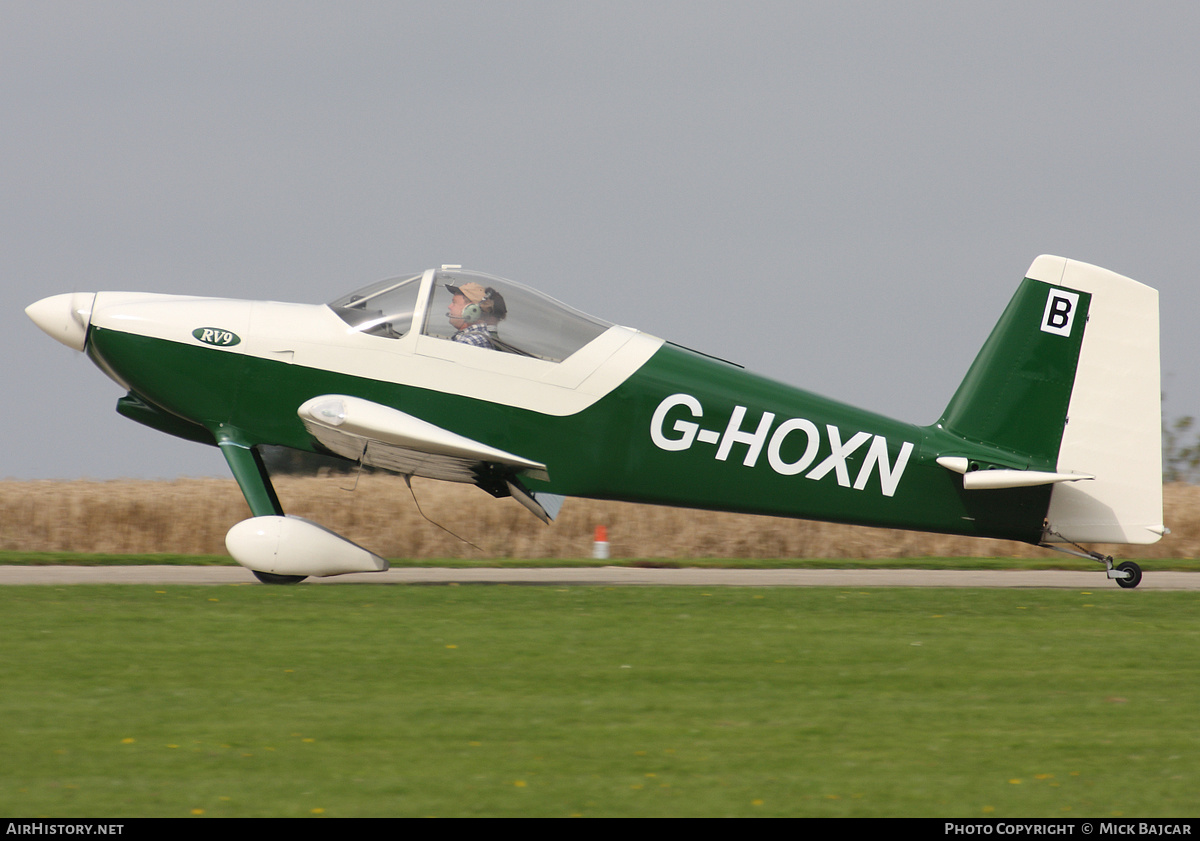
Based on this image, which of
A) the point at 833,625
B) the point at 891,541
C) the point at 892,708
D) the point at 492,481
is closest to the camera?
the point at 892,708

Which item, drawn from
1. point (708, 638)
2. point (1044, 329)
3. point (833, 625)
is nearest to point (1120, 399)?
point (1044, 329)

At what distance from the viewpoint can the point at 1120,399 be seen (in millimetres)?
11336

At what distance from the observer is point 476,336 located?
34.6ft

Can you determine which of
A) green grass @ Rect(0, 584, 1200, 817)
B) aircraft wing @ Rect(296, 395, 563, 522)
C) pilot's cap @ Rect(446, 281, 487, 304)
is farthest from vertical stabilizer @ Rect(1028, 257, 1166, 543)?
pilot's cap @ Rect(446, 281, 487, 304)

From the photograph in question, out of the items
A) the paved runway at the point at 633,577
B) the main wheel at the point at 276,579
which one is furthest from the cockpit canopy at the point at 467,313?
the paved runway at the point at 633,577

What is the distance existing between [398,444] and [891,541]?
39.0 ft

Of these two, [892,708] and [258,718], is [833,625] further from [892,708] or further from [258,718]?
[258,718]

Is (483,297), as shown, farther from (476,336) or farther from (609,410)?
(609,410)

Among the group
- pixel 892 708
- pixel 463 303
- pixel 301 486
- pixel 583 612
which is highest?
pixel 463 303

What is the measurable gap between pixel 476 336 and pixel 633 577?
3919mm

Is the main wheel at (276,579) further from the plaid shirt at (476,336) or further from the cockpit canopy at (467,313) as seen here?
the plaid shirt at (476,336)

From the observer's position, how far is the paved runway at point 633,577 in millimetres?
11539

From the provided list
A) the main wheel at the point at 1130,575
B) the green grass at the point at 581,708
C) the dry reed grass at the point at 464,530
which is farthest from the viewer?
the dry reed grass at the point at 464,530

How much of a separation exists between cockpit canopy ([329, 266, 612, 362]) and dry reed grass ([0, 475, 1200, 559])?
30.0ft
